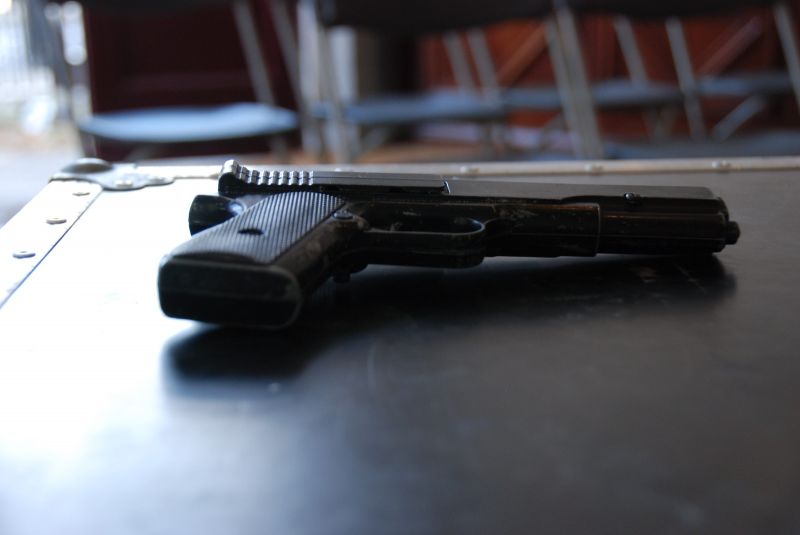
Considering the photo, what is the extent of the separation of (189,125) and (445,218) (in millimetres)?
1455

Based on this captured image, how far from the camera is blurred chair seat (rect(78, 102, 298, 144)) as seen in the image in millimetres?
1715

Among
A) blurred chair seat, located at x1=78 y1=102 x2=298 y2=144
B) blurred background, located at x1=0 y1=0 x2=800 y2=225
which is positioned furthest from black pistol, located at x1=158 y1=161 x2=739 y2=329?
blurred chair seat, located at x1=78 y1=102 x2=298 y2=144

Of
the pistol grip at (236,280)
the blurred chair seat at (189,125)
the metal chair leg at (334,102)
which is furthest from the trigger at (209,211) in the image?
the metal chair leg at (334,102)

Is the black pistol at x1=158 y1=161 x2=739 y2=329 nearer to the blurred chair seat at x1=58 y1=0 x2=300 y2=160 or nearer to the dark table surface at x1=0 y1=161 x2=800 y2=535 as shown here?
the dark table surface at x1=0 y1=161 x2=800 y2=535

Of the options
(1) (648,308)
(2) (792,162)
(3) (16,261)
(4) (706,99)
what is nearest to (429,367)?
(1) (648,308)

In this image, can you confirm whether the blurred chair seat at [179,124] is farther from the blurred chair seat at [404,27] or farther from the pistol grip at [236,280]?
the pistol grip at [236,280]

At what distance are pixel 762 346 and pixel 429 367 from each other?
0.57 ft

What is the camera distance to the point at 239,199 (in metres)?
0.56

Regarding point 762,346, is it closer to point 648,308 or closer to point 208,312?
point 648,308

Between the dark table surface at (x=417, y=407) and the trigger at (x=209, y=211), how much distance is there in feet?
0.15

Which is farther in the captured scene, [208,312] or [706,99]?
[706,99]

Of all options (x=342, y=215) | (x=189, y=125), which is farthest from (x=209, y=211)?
(x=189, y=125)

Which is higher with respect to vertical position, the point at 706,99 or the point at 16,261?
the point at 16,261

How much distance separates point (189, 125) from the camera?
1870 mm
